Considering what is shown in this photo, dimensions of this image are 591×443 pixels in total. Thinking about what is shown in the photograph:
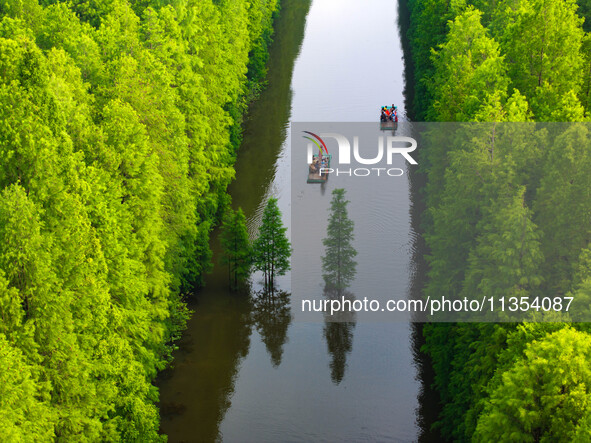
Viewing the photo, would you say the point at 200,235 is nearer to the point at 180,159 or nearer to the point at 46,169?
the point at 180,159

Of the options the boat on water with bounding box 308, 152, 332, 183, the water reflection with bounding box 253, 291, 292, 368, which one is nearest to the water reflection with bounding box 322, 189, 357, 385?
the water reflection with bounding box 253, 291, 292, 368

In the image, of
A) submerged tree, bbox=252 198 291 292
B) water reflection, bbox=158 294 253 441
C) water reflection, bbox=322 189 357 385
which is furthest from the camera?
submerged tree, bbox=252 198 291 292

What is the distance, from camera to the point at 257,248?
5259 centimetres

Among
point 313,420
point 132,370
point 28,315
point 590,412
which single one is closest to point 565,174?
point 590,412

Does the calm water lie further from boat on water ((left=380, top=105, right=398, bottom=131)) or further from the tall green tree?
the tall green tree

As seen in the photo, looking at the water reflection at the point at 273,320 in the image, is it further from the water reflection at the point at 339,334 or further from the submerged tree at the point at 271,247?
the water reflection at the point at 339,334

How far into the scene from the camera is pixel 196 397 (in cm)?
4344

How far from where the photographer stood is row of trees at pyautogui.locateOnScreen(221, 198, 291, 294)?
5181cm

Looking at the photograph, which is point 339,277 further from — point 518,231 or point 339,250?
point 518,231

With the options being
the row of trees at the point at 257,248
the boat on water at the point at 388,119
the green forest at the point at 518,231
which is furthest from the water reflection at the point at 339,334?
the boat on water at the point at 388,119

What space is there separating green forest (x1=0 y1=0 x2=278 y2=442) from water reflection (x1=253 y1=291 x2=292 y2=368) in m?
4.42

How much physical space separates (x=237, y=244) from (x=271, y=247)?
213 centimetres

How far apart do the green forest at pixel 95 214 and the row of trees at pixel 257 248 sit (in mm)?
1857

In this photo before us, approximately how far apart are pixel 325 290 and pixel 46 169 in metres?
27.3
